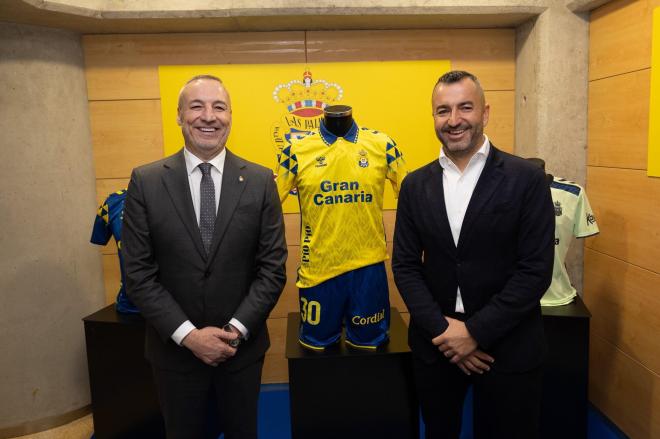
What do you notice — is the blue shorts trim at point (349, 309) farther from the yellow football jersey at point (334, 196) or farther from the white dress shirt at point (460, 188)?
the white dress shirt at point (460, 188)

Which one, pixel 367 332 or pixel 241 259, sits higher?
pixel 241 259

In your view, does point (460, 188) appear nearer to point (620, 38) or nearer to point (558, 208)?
point (558, 208)

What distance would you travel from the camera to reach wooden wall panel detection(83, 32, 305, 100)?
2967 mm

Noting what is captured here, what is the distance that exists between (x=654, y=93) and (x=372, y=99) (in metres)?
1.41

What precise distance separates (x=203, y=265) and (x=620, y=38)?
2.17m

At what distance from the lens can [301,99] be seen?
9.93 ft

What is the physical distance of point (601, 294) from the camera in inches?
106

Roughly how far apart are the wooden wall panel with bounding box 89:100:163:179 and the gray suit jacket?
1486 millimetres

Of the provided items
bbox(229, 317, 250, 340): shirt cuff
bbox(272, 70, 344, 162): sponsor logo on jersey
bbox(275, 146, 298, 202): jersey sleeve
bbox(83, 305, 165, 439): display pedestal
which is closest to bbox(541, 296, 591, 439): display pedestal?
bbox(275, 146, 298, 202): jersey sleeve

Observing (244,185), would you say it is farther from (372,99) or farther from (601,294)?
(601,294)

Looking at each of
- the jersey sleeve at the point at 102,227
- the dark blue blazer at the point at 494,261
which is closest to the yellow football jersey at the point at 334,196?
the dark blue blazer at the point at 494,261

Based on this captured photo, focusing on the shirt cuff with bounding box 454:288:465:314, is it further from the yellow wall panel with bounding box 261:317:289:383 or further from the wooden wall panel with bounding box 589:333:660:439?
the yellow wall panel with bounding box 261:317:289:383

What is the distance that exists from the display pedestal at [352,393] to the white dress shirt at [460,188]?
2.01 feet

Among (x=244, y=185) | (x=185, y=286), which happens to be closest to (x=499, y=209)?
(x=244, y=185)
